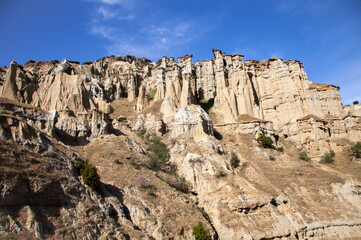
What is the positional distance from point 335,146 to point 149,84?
44.2 m

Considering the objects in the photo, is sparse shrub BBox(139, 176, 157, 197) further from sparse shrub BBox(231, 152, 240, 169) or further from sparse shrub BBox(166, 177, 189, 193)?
sparse shrub BBox(231, 152, 240, 169)

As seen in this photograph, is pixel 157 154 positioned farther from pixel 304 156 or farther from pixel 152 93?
pixel 152 93

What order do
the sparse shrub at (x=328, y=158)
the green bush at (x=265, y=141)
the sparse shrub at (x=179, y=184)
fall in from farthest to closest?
the green bush at (x=265, y=141) < the sparse shrub at (x=328, y=158) < the sparse shrub at (x=179, y=184)

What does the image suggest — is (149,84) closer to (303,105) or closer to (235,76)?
(235,76)

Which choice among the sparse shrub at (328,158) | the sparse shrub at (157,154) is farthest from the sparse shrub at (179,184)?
the sparse shrub at (328,158)

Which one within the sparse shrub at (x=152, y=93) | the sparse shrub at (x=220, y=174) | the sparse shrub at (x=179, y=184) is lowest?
the sparse shrub at (x=179, y=184)

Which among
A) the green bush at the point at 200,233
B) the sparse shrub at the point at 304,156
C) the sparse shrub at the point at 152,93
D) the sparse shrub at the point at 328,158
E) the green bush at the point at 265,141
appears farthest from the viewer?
the sparse shrub at the point at 152,93

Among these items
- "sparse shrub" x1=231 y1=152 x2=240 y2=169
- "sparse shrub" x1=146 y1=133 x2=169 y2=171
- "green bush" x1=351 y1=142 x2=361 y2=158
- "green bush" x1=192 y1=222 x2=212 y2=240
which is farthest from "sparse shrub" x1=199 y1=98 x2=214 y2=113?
"green bush" x1=192 y1=222 x2=212 y2=240

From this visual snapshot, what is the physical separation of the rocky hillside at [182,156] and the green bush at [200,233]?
59 cm

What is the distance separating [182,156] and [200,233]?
15361mm

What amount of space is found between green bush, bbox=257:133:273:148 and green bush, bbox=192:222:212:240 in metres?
24.4

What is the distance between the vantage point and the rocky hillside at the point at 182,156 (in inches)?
782

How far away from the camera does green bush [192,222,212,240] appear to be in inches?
896

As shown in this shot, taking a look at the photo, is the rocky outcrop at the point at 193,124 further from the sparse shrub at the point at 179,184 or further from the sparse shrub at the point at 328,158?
the sparse shrub at the point at 328,158
